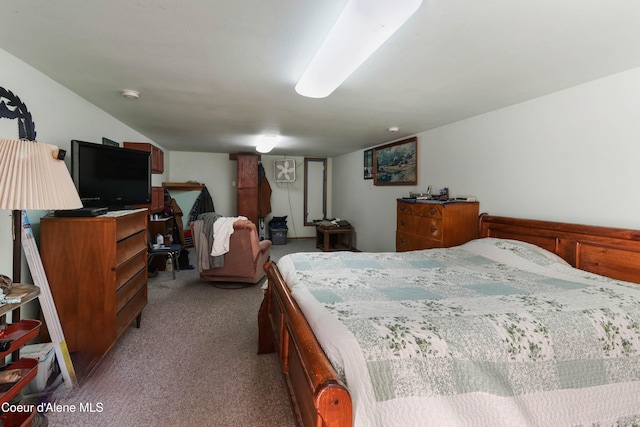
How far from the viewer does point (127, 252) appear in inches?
90.4

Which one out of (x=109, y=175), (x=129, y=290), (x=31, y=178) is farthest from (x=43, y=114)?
(x=129, y=290)

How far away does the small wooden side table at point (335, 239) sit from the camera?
19.5ft

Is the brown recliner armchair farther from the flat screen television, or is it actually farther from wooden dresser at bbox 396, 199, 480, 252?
wooden dresser at bbox 396, 199, 480, 252

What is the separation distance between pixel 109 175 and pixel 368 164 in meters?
4.07

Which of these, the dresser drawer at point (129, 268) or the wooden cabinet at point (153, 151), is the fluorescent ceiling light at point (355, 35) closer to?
the dresser drawer at point (129, 268)

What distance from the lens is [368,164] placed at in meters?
5.47

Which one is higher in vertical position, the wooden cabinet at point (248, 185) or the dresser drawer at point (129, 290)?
the wooden cabinet at point (248, 185)

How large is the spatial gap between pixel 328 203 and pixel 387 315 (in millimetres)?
6276

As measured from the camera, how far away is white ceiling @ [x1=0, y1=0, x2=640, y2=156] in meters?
1.33

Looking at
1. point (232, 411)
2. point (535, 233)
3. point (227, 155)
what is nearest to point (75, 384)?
point (232, 411)

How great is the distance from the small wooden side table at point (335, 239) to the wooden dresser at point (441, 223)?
2628mm

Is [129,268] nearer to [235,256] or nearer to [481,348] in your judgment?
[235,256]

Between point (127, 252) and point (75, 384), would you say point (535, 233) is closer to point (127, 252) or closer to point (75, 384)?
point (127, 252)

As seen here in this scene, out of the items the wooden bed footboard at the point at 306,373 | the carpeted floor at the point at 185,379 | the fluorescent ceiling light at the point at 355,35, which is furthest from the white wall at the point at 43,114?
the fluorescent ceiling light at the point at 355,35
